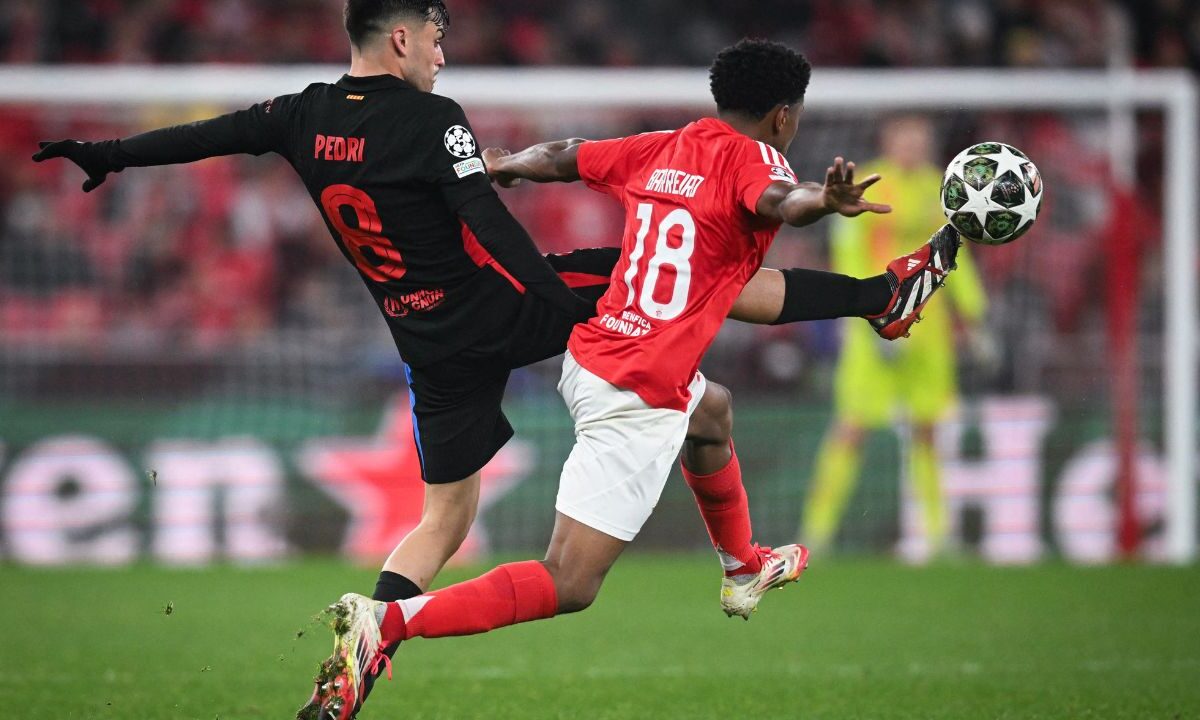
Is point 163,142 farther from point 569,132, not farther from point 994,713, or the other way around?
point 569,132

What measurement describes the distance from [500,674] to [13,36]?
944 cm

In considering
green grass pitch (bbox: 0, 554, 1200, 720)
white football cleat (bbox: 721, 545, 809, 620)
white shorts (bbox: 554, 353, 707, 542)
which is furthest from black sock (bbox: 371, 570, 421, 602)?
white football cleat (bbox: 721, 545, 809, 620)

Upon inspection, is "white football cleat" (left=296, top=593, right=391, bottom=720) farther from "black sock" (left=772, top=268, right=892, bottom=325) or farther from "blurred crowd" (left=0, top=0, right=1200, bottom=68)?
"blurred crowd" (left=0, top=0, right=1200, bottom=68)

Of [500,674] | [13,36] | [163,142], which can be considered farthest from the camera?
[13,36]

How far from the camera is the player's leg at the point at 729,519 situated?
15.9 feet

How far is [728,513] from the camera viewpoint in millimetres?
4961

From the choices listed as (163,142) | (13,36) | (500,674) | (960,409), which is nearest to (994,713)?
(500,674)

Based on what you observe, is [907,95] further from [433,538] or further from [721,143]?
[433,538]

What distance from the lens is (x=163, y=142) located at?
464 centimetres

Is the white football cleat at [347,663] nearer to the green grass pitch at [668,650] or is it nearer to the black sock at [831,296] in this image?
the green grass pitch at [668,650]

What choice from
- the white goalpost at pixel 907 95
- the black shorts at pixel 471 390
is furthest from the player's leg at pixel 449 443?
the white goalpost at pixel 907 95

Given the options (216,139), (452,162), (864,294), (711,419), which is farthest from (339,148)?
(864,294)

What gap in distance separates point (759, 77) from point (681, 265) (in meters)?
0.66

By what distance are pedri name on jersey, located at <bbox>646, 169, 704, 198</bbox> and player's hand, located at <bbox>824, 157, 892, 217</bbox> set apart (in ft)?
1.89
